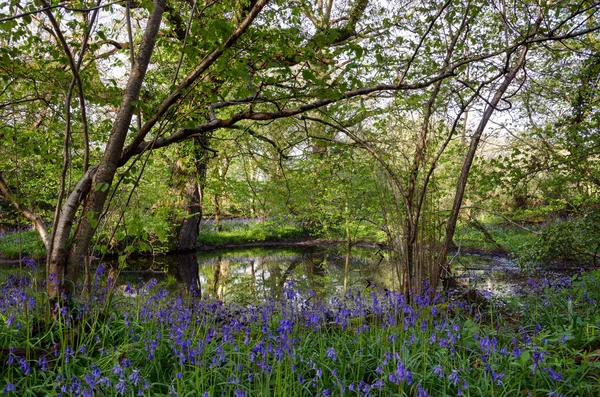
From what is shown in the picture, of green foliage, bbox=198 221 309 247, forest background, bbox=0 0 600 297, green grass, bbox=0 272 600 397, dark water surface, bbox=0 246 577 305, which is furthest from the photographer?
green foliage, bbox=198 221 309 247

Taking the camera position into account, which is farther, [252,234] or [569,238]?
[252,234]

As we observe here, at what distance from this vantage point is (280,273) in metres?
10.7

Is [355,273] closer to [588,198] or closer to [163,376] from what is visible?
[588,198]

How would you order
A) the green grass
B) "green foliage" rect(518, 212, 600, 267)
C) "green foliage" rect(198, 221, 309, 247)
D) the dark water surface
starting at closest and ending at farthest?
the green grass < "green foliage" rect(518, 212, 600, 267) < the dark water surface < "green foliage" rect(198, 221, 309, 247)

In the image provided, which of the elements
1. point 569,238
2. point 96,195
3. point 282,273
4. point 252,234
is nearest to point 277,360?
point 96,195

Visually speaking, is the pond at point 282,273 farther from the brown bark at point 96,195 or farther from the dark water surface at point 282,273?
the brown bark at point 96,195

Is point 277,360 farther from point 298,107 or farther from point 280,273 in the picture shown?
point 280,273

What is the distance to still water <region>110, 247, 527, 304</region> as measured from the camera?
8.04 meters

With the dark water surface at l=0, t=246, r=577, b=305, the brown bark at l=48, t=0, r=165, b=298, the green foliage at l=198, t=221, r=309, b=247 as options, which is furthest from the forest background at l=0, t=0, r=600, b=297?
the green foliage at l=198, t=221, r=309, b=247

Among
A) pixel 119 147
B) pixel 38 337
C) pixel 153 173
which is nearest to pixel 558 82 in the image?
pixel 119 147

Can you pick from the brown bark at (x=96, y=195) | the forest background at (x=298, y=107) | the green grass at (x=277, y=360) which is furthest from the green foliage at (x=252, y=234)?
the green grass at (x=277, y=360)

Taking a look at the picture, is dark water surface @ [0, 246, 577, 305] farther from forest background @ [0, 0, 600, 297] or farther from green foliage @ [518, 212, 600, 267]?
forest background @ [0, 0, 600, 297]

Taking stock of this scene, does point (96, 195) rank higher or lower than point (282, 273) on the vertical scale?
higher

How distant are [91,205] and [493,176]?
5.26 meters
